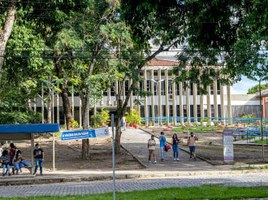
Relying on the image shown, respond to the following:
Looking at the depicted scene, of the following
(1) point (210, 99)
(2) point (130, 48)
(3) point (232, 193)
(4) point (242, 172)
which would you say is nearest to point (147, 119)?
(1) point (210, 99)

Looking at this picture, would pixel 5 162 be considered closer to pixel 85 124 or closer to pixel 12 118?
pixel 85 124

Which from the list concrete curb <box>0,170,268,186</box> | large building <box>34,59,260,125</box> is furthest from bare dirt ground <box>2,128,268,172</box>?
large building <box>34,59,260,125</box>

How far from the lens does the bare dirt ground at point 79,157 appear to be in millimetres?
25234

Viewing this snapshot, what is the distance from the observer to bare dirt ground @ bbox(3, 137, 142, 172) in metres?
25.2

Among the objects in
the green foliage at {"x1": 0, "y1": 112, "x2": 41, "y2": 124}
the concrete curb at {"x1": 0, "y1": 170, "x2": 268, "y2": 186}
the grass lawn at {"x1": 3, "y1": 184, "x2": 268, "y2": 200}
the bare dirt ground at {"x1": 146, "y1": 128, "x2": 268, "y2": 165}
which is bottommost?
the concrete curb at {"x1": 0, "y1": 170, "x2": 268, "y2": 186}

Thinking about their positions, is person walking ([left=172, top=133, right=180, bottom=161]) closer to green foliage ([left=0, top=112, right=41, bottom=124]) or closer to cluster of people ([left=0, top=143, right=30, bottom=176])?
cluster of people ([left=0, top=143, right=30, bottom=176])

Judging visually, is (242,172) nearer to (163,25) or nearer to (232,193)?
(232,193)

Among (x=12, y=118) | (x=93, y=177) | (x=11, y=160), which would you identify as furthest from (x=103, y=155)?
(x=93, y=177)

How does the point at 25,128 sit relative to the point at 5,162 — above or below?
above

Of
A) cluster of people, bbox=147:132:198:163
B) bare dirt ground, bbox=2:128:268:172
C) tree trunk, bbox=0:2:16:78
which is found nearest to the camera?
tree trunk, bbox=0:2:16:78

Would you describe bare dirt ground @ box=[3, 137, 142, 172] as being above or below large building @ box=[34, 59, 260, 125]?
below

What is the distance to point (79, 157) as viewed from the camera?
29.0m

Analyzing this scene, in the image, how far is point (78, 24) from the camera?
25.6 m

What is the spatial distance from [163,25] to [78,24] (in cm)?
1312
